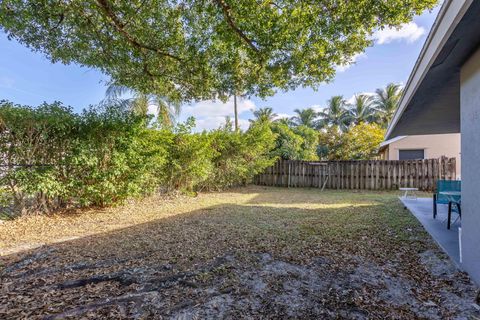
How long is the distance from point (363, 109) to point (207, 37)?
2565 cm

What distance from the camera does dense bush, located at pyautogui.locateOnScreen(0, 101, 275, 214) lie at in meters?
5.22

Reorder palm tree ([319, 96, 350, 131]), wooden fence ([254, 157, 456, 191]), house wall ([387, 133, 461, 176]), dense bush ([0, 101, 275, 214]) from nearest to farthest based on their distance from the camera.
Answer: dense bush ([0, 101, 275, 214]) → wooden fence ([254, 157, 456, 191]) → house wall ([387, 133, 461, 176]) → palm tree ([319, 96, 350, 131])

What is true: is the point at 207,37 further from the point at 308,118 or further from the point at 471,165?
the point at 308,118

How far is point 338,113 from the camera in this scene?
28828 mm

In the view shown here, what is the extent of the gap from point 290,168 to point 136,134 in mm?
8525

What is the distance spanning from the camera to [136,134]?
22.5 feet

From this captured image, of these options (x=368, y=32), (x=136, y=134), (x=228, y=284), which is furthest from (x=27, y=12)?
(x=368, y=32)

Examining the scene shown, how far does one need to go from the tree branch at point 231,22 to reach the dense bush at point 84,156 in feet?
10.8

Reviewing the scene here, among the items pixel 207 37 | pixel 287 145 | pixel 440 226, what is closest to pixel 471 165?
pixel 440 226

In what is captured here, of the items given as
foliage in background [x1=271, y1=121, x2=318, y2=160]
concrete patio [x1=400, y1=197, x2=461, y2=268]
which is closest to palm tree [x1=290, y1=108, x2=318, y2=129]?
foliage in background [x1=271, y1=121, x2=318, y2=160]

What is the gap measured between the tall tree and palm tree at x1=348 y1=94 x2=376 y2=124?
2380cm

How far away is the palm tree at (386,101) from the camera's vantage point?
26078 mm

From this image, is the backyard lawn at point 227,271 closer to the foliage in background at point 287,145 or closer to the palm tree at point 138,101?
the foliage in background at point 287,145

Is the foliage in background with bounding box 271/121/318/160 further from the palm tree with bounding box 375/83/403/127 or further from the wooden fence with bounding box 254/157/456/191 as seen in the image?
the palm tree with bounding box 375/83/403/127
